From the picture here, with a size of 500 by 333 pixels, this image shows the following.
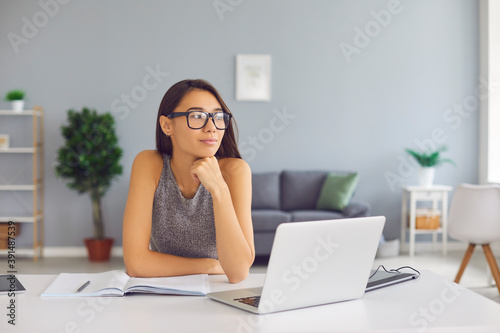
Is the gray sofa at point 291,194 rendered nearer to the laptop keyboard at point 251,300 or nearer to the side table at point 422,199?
the side table at point 422,199

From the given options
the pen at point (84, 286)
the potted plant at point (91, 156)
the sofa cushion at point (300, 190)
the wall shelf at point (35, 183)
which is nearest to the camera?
the pen at point (84, 286)

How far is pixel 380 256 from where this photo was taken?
18.4ft

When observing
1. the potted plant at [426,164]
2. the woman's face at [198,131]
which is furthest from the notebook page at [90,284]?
the potted plant at [426,164]

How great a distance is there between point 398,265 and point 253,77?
2482mm

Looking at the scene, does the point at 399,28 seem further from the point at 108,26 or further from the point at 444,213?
the point at 108,26

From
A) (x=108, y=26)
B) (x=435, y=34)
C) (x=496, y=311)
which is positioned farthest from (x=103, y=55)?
(x=496, y=311)

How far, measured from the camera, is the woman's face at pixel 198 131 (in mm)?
1686

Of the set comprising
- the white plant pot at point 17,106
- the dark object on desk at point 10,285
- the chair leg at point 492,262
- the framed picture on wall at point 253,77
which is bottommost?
the chair leg at point 492,262

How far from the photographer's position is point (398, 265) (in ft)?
16.7

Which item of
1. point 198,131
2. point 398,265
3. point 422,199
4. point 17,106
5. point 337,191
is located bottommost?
point 398,265

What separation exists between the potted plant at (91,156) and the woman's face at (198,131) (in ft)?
12.1

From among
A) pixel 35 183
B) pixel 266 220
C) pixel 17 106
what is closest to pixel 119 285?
pixel 266 220

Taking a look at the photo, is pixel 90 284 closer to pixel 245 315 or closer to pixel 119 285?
pixel 119 285

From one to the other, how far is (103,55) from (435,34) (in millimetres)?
3677
